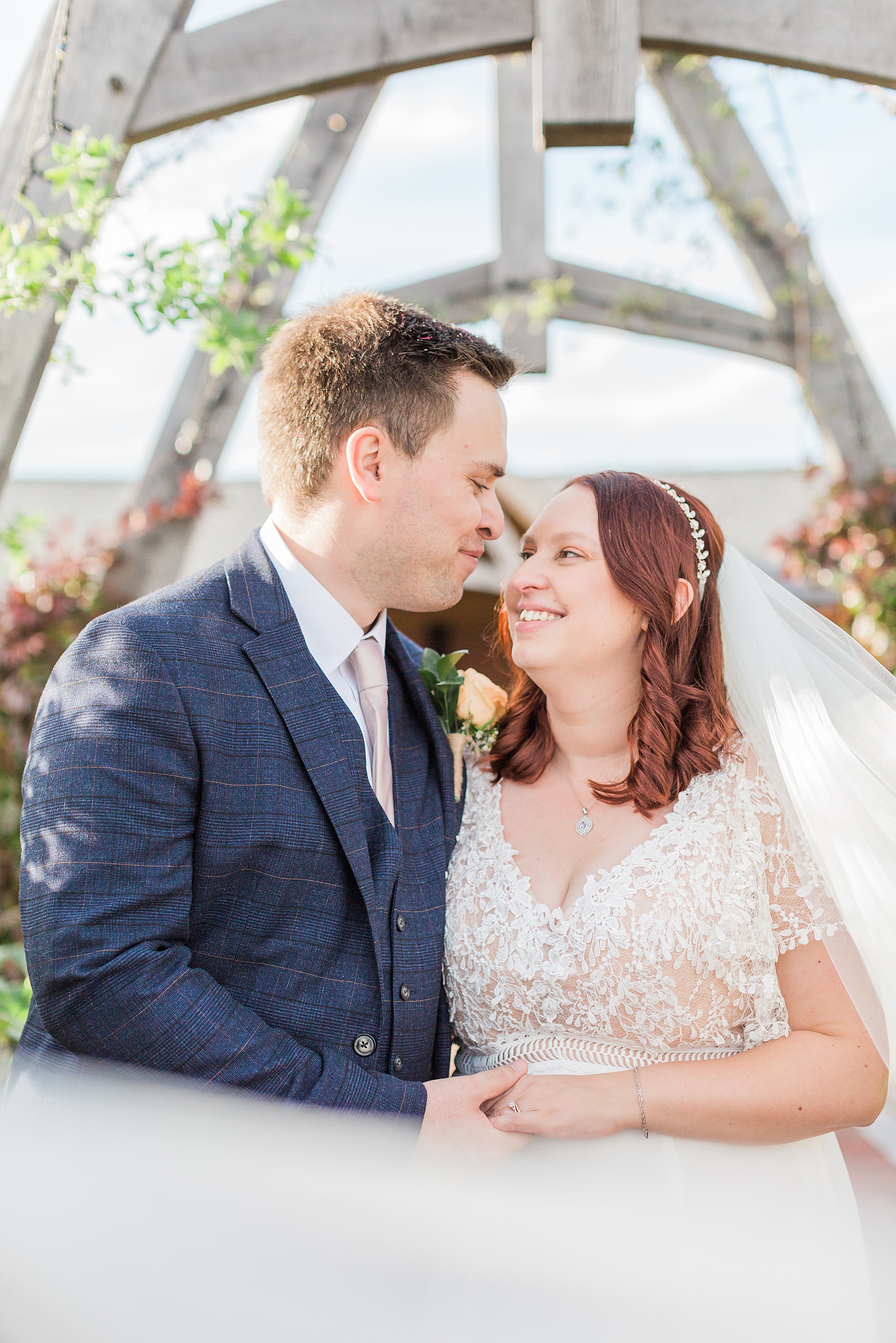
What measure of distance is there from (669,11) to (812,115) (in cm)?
209

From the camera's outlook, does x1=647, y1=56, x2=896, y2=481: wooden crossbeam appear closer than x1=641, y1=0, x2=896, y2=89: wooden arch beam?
No

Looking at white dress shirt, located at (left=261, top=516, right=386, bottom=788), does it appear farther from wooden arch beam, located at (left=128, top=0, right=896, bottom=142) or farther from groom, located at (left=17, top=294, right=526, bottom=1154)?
wooden arch beam, located at (left=128, top=0, right=896, bottom=142)

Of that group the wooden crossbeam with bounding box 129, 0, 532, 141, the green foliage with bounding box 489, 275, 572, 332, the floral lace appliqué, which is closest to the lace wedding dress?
the floral lace appliqué

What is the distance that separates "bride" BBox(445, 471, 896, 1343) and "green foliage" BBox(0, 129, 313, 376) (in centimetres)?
105

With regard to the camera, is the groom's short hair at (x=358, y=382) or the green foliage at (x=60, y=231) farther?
the green foliage at (x=60, y=231)

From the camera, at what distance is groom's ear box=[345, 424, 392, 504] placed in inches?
84.4

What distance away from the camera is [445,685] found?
2.41 metres

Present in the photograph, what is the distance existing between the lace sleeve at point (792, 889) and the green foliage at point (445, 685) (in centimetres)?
71

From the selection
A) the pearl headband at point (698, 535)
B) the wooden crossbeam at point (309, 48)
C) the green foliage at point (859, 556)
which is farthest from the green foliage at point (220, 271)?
the green foliage at point (859, 556)

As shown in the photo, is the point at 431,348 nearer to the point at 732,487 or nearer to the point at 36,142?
the point at 36,142

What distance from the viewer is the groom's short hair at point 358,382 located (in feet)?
7.12

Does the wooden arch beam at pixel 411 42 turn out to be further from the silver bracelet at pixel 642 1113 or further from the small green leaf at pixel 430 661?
the silver bracelet at pixel 642 1113

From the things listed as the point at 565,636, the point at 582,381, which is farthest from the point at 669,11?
the point at 582,381

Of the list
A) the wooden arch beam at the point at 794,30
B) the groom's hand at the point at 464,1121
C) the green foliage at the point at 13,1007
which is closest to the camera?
the groom's hand at the point at 464,1121
